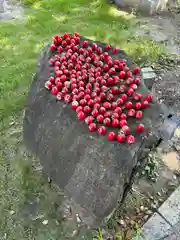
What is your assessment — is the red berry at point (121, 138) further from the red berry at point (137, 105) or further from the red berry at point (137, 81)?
the red berry at point (137, 81)

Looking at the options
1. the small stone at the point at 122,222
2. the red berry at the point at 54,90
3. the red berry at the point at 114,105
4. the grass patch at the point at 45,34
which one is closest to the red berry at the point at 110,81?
the red berry at the point at 114,105

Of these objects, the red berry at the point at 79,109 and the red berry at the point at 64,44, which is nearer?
the red berry at the point at 79,109

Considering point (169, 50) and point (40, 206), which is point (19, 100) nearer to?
point (40, 206)

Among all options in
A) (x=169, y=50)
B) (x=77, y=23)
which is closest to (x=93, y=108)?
(x=169, y=50)

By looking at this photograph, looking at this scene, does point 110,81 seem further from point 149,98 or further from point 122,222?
point 122,222

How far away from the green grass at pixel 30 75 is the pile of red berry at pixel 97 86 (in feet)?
3.85

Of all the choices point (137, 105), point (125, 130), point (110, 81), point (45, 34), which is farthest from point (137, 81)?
point (45, 34)

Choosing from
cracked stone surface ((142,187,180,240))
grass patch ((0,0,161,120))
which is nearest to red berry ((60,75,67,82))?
grass patch ((0,0,161,120))

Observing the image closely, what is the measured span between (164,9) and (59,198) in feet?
17.2

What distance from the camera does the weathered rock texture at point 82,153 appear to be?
3.21 metres

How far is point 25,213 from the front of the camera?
380 centimetres

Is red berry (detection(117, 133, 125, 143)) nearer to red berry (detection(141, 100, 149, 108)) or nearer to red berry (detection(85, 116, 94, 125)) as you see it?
red berry (detection(85, 116, 94, 125))

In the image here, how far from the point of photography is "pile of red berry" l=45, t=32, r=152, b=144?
10.9 feet

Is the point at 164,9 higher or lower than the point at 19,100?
higher
